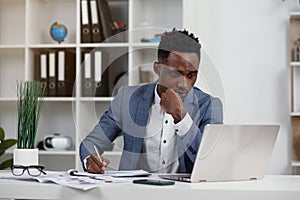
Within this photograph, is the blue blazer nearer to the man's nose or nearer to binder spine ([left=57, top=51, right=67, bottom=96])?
the man's nose

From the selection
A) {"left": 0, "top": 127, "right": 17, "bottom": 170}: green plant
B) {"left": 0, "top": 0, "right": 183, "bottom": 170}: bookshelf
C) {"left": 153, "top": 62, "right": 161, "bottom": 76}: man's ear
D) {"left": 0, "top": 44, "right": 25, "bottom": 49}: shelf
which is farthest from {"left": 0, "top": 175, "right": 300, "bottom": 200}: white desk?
{"left": 0, "top": 44, "right": 25, "bottom": 49}: shelf

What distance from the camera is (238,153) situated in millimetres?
1746

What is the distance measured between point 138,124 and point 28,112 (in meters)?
0.37

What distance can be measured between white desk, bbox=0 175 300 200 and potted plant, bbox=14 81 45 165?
0.20 meters

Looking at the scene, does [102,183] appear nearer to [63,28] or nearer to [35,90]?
[35,90]

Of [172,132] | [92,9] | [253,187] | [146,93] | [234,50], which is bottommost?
[253,187]

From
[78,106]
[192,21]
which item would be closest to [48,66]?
[192,21]

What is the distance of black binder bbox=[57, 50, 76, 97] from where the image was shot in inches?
153

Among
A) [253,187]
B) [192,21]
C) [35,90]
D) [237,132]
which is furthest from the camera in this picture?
[192,21]

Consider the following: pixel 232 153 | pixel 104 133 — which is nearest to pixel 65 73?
pixel 104 133

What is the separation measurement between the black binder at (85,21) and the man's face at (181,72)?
1986mm

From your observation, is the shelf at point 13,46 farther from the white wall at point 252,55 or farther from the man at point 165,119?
the man at point 165,119

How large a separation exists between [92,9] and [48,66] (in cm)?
47

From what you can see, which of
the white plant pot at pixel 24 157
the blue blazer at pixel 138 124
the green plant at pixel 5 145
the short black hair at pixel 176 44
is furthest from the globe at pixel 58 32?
the white plant pot at pixel 24 157
